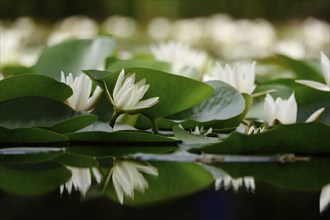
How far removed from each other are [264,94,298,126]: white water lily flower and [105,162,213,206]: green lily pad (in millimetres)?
210

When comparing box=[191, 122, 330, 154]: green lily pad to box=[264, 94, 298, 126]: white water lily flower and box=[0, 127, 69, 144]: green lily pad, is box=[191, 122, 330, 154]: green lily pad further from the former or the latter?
box=[0, 127, 69, 144]: green lily pad

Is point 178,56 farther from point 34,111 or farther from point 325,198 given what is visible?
point 325,198

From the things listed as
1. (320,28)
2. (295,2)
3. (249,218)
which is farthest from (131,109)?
(295,2)

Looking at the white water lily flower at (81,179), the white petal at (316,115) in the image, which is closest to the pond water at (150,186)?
the white water lily flower at (81,179)

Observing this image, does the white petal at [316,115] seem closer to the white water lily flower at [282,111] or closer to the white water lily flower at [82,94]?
the white water lily flower at [282,111]

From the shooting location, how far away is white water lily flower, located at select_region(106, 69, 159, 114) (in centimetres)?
130

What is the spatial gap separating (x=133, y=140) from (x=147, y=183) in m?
0.25

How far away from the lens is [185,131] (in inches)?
51.9

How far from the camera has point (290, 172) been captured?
1198mm

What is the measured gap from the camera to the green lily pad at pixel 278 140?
1.26 metres

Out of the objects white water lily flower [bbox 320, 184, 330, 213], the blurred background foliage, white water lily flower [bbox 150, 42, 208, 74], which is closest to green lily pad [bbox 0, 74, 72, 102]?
white water lily flower [bbox 320, 184, 330, 213]

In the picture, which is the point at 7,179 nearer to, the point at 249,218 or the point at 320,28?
the point at 249,218

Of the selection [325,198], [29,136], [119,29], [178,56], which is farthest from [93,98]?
[119,29]

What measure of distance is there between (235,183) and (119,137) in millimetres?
282
